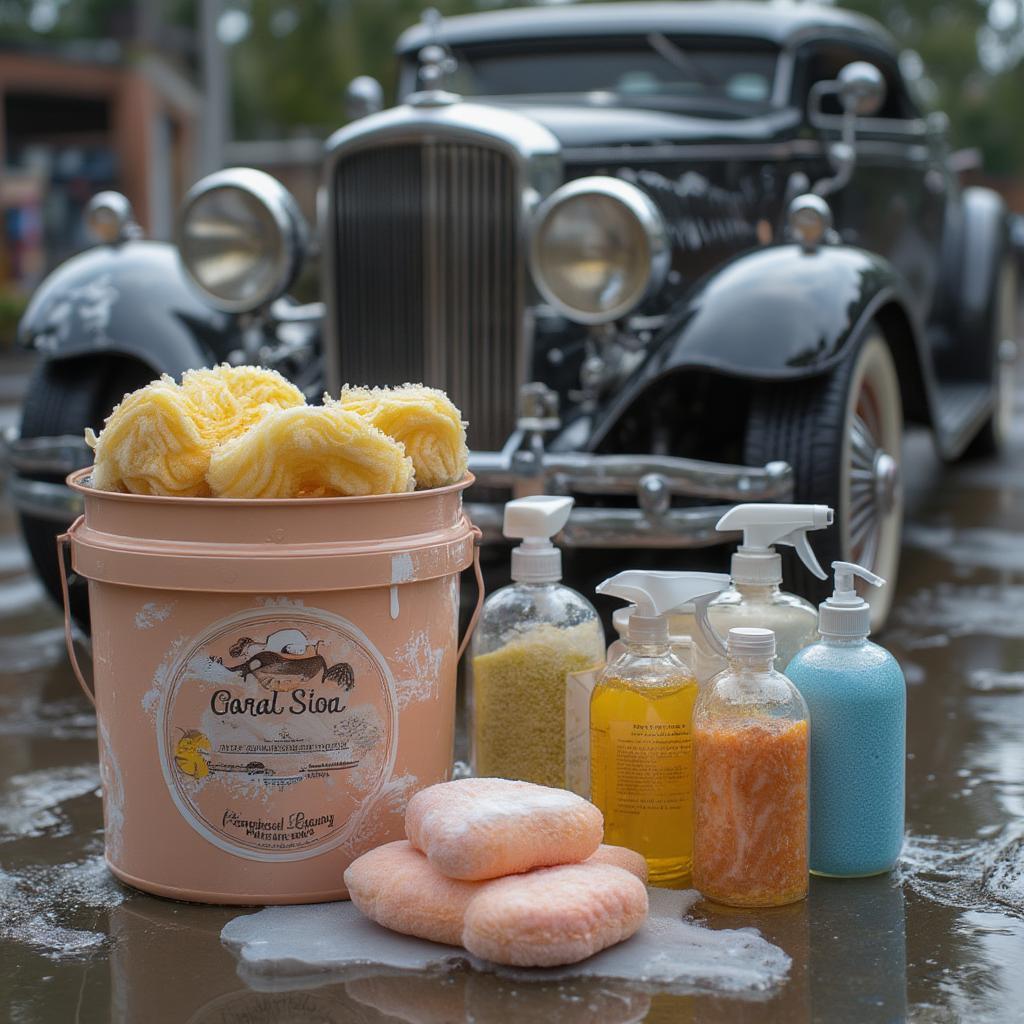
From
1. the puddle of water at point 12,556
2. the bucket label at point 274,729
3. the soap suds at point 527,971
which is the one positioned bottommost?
the puddle of water at point 12,556

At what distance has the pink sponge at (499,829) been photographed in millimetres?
2246

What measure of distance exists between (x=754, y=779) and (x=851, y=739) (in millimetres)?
219

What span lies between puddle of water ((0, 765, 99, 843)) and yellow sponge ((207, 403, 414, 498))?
906 mm

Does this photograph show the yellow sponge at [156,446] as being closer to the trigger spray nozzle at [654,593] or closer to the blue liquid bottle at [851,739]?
the trigger spray nozzle at [654,593]

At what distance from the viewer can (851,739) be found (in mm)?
2504

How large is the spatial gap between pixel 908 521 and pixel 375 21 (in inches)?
712

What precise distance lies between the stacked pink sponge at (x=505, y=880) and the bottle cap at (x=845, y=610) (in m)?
0.54

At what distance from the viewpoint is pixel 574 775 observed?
2668 mm

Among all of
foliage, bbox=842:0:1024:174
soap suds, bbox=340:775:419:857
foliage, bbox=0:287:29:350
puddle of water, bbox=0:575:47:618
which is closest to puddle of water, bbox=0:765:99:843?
soap suds, bbox=340:775:419:857

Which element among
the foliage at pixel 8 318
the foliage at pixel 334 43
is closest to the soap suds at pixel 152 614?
the foliage at pixel 334 43

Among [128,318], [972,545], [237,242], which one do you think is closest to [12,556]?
[128,318]

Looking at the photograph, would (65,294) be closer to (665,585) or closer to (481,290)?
(481,290)

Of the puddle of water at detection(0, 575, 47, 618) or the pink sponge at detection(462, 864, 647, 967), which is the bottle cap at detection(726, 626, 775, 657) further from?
the puddle of water at detection(0, 575, 47, 618)

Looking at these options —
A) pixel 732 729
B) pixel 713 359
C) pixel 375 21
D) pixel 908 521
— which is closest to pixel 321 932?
pixel 732 729
